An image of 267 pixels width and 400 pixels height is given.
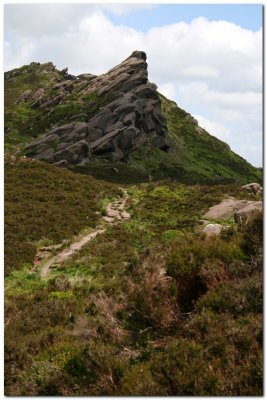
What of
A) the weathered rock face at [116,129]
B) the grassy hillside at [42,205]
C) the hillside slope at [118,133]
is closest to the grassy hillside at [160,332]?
the grassy hillside at [42,205]

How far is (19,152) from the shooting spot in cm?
6381

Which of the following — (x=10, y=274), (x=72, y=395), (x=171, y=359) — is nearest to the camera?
(x=171, y=359)

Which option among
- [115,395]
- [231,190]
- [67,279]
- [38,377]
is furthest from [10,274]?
[231,190]

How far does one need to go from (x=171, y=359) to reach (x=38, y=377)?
9.79 ft

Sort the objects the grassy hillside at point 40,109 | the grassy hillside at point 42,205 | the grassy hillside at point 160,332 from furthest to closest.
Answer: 1. the grassy hillside at point 40,109
2. the grassy hillside at point 42,205
3. the grassy hillside at point 160,332

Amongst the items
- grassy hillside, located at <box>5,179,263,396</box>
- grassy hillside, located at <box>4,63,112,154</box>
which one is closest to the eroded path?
grassy hillside, located at <box>5,179,263,396</box>

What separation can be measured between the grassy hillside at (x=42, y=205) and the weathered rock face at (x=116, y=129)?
18.0 m

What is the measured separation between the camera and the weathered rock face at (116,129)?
197 feet

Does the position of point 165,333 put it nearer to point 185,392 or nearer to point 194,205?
Answer: point 185,392

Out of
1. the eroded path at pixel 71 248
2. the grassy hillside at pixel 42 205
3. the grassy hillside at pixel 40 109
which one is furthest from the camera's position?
the grassy hillside at pixel 40 109

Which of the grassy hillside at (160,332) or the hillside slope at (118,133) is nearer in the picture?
the grassy hillside at (160,332)

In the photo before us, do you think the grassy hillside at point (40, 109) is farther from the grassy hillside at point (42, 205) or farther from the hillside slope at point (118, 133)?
the grassy hillside at point (42, 205)

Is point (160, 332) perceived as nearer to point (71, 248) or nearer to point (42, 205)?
point (71, 248)

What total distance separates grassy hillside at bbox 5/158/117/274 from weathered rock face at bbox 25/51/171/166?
18.0m
